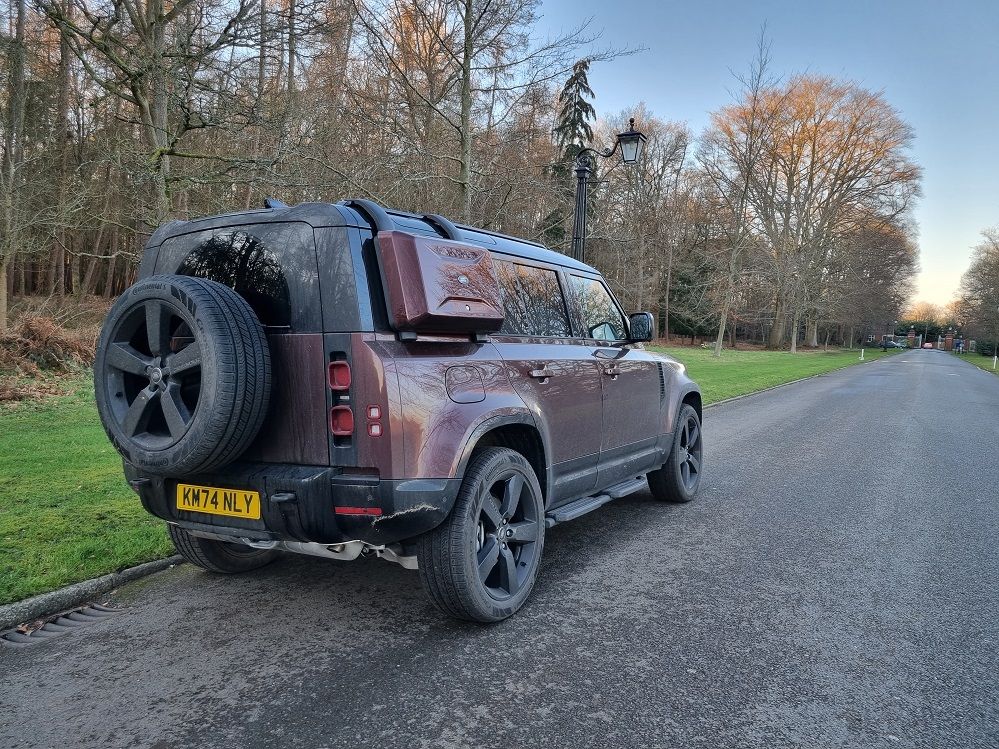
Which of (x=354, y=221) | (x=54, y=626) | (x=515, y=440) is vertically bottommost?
(x=54, y=626)

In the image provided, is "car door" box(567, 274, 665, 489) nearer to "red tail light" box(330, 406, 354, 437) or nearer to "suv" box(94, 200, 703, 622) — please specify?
"suv" box(94, 200, 703, 622)

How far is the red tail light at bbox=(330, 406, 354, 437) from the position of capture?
9.41 ft

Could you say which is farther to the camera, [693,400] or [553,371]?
[693,400]

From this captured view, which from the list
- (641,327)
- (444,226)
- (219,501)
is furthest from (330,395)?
(641,327)

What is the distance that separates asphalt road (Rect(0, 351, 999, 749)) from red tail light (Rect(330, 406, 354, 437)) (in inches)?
41.6

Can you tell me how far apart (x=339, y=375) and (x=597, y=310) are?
101 inches

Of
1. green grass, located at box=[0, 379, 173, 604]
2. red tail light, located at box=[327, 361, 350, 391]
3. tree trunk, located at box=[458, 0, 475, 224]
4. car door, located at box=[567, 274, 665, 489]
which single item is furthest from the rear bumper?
tree trunk, located at box=[458, 0, 475, 224]

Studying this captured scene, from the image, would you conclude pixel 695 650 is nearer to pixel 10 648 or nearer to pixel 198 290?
pixel 198 290

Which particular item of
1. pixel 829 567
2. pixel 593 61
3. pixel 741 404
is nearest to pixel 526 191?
pixel 593 61

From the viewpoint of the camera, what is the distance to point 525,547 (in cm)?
361

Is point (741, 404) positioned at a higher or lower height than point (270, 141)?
lower

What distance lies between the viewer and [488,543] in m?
3.35

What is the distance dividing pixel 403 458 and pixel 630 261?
3833cm

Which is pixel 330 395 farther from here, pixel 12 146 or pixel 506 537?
pixel 12 146
